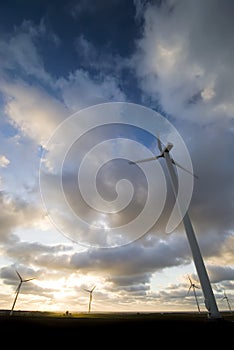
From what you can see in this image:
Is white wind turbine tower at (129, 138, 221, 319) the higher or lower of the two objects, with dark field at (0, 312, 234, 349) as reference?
higher

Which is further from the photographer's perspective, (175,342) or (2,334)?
(175,342)

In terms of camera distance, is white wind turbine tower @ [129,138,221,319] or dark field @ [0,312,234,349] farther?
white wind turbine tower @ [129,138,221,319]

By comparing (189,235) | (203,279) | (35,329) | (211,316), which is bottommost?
(35,329)

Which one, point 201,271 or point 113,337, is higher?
point 201,271

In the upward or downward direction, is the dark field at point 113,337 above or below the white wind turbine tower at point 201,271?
below

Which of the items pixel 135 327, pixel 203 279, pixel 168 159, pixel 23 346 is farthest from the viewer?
pixel 168 159

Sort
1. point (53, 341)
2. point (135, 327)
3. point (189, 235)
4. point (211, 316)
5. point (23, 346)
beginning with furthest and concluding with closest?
1. point (189, 235)
2. point (211, 316)
3. point (135, 327)
4. point (53, 341)
5. point (23, 346)

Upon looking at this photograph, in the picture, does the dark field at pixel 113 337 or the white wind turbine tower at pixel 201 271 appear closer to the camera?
the dark field at pixel 113 337

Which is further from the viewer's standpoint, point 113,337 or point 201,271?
point 201,271

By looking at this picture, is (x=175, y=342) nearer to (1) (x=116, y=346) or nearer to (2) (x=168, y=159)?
(1) (x=116, y=346)

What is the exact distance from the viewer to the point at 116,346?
15492 mm

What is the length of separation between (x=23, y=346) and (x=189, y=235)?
41.3m

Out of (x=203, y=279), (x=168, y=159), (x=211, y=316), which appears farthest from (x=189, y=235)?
(x=168, y=159)

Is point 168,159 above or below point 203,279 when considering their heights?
above
